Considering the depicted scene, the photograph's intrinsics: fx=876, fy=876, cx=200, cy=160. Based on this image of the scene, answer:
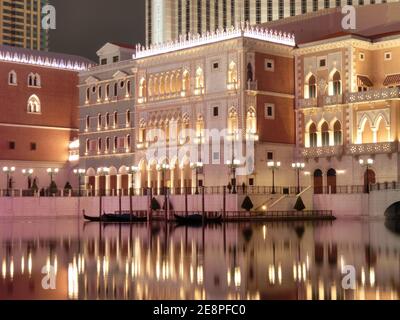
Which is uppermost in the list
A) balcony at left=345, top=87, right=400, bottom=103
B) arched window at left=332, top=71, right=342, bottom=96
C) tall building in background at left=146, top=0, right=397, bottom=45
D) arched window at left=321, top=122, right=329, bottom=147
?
tall building in background at left=146, top=0, right=397, bottom=45

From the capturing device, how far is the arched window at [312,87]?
62.3 metres

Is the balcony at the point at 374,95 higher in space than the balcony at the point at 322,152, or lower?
higher

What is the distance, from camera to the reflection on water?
18.1 meters

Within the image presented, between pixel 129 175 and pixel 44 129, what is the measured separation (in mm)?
11367

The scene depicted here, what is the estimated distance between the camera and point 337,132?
2386 inches

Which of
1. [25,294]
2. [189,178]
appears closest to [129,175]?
[189,178]

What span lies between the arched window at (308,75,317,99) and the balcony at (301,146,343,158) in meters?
3.90

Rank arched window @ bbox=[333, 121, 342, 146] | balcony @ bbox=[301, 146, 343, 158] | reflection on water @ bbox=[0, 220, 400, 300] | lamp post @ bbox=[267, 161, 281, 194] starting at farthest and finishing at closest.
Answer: arched window @ bbox=[333, 121, 342, 146] < balcony @ bbox=[301, 146, 343, 158] < lamp post @ bbox=[267, 161, 281, 194] < reflection on water @ bbox=[0, 220, 400, 300]

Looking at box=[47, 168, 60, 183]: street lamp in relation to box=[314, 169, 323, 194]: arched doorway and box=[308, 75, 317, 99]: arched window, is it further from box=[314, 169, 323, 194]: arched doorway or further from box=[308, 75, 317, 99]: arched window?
box=[308, 75, 317, 99]: arched window

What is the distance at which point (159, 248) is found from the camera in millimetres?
30266

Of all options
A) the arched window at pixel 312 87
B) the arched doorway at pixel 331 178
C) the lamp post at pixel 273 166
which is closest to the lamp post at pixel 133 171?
the lamp post at pixel 273 166

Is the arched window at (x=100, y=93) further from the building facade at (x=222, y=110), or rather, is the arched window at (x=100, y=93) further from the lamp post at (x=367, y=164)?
the lamp post at (x=367, y=164)

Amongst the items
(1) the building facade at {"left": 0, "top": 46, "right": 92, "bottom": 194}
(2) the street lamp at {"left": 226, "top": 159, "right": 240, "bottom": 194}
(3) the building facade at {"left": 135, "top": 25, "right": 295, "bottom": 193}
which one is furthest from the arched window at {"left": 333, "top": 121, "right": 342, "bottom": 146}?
(1) the building facade at {"left": 0, "top": 46, "right": 92, "bottom": 194}

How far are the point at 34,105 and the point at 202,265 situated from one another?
56.4 m
